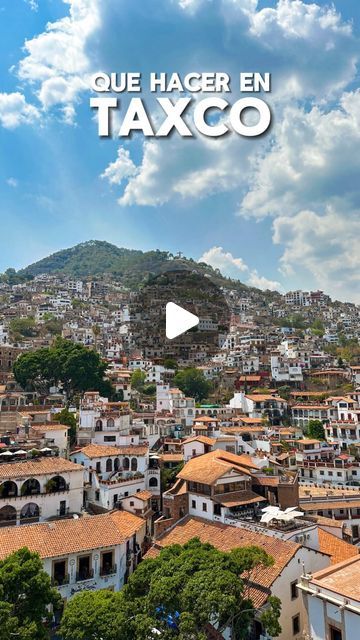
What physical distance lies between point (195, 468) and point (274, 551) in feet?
26.9

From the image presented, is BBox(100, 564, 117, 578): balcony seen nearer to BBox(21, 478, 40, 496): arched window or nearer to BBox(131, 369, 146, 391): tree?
BBox(21, 478, 40, 496): arched window

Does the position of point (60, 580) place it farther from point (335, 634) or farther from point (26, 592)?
point (335, 634)

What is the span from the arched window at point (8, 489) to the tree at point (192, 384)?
40677 millimetres

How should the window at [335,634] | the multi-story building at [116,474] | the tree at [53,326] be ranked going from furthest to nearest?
the tree at [53,326] < the multi-story building at [116,474] < the window at [335,634]

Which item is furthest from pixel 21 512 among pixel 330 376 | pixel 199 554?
pixel 330 376

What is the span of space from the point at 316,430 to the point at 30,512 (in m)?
34.8

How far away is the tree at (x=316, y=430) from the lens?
163ft

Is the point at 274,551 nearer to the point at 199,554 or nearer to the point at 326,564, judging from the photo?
the point at 326,564

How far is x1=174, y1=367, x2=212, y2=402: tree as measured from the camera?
6338 centimetres

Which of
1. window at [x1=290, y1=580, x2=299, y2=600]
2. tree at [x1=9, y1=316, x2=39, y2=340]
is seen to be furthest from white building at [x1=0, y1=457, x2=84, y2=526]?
tree at [x1=9, y1=316, x2=39, y2=340]

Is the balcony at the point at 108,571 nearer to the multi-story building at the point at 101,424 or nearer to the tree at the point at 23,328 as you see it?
the multi-story building at the point at 101,424

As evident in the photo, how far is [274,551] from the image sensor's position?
18625 mm

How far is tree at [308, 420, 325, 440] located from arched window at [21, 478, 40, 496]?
112 feet

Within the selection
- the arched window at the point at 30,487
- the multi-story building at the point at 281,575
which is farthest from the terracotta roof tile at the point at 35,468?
the multi-story building at the point at 281,575
